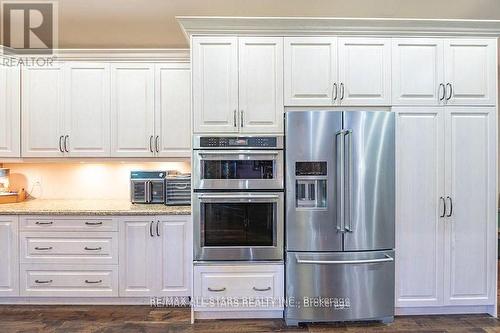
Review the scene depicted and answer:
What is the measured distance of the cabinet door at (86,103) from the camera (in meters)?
2.94

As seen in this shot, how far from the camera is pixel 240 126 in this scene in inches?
95.3

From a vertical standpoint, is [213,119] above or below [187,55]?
below

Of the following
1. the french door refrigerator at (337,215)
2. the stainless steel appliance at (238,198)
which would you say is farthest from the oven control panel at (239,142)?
the french door refrigerator at (337,215)

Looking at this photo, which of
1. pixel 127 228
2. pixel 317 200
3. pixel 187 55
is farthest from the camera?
pixel 187 55

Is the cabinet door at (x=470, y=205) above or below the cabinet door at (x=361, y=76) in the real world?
below

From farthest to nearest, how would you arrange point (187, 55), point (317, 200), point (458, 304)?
1. point (187, 55)
2. point (458, 304)
3. point (317, 200)

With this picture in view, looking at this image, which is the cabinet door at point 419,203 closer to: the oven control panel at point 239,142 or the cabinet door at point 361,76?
the cabinet door at point 361,76

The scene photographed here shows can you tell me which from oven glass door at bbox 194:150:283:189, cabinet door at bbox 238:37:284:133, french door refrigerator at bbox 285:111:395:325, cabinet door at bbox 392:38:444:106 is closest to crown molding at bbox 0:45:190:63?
cabinet door at bbox 238:37:284:133

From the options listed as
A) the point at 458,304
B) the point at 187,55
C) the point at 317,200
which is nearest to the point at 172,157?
the point at 187,55

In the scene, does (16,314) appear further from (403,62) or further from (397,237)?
(403,62)

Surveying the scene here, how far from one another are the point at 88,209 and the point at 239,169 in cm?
149

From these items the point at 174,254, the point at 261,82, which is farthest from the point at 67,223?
the point at 261,82

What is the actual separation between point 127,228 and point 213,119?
1276mm

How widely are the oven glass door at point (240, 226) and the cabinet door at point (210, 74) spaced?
606 mm
